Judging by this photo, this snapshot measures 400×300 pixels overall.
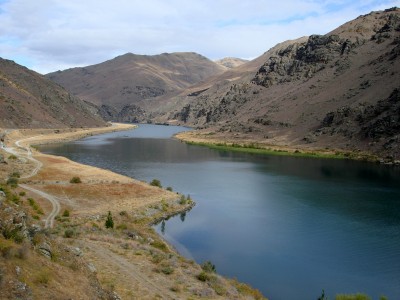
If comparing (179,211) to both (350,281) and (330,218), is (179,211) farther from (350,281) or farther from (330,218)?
(350,281)

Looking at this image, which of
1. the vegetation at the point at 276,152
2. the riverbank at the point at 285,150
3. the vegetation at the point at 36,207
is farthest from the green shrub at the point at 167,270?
the vegetation at the point at 276,152

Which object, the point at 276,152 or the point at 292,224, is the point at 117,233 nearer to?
the point at 292,224

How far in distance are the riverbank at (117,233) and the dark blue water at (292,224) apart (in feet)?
14.4

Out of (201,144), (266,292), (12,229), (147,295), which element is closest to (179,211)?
(266,292)

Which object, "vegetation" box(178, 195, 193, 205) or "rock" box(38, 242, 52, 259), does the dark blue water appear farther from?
"rock" box(38, 242, 52, 259)

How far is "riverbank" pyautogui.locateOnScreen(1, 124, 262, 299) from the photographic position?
2391 centimetres

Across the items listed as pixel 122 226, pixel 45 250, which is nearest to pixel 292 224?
pixel 122 226

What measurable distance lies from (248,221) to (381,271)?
18463 mm

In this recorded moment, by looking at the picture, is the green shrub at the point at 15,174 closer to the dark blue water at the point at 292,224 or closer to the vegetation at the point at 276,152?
the dark blue water at the point at 292,224

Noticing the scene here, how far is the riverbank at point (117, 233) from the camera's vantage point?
23906 millimetres

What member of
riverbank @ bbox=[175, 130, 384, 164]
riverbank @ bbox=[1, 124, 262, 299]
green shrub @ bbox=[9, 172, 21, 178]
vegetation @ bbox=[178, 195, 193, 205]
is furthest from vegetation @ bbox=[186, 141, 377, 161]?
green shrub @ bbox=[9, 172, 21, 178]

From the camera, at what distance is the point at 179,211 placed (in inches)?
2112

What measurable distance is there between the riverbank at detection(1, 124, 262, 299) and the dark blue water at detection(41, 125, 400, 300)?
14.4 feet

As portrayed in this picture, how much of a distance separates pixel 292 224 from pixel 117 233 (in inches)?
871
